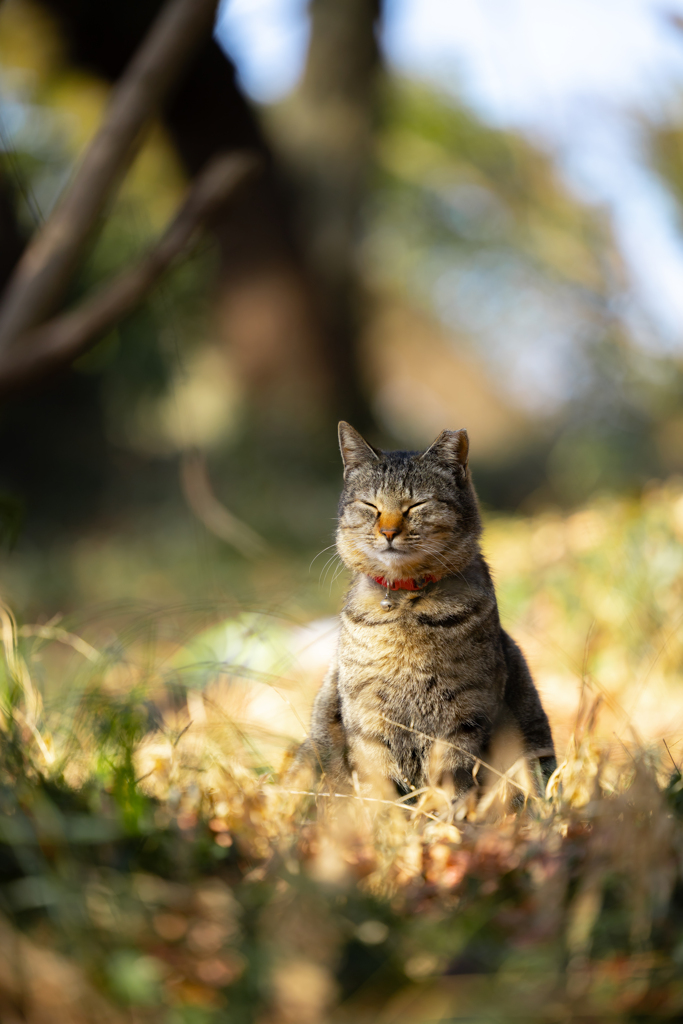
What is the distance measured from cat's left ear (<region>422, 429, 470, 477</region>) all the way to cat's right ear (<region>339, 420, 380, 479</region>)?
0.17 metres

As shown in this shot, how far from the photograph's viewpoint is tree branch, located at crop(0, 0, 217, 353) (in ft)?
11.4

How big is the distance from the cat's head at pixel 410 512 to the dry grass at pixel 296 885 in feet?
1.26

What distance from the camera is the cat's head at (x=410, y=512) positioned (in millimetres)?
1992

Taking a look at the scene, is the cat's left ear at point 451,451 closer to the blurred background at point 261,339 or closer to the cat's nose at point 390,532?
the cat's nose at point 390,532

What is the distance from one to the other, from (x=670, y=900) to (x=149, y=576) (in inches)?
239

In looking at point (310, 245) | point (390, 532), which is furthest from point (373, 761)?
point (310, 245)

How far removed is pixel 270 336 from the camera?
7.95 m

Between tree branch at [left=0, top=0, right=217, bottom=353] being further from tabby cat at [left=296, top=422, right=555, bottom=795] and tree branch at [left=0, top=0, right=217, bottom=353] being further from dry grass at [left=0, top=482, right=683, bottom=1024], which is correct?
tabby cat at [left=296, top=422, right=555, bottom=795]

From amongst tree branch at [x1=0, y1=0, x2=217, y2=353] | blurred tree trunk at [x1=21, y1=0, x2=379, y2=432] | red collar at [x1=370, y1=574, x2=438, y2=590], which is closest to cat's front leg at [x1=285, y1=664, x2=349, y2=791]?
red collar at [x1=370, y1=574, x2=438, y2=590]

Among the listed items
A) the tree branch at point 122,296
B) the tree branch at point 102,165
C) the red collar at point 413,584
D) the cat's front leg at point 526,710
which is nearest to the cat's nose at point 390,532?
the red collar at point 413,584

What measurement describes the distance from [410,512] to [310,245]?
6.40m

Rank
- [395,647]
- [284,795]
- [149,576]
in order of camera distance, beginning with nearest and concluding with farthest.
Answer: [284,795] < [395,647] < [149,576]

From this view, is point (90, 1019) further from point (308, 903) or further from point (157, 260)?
point (157, 260)

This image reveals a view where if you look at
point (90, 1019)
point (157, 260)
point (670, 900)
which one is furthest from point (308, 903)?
point (157, 260)
